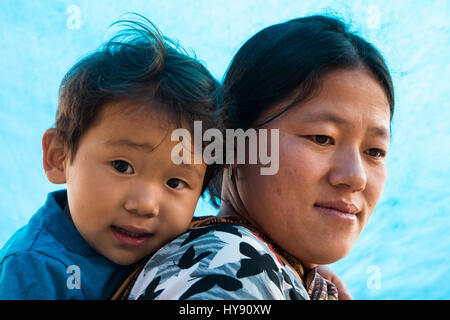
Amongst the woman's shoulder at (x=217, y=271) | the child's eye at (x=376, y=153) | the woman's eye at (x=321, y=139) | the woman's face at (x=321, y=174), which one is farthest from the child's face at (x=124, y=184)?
the child's eye at (x=376, y=153)

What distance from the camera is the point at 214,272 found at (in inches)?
34.0

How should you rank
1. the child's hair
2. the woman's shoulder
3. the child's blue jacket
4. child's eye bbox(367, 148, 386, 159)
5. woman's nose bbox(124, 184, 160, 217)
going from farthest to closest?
child's eye bbox(367, 148, 386, 159)
the child's hair
woman's nose bbox(124, 184, 160, 217)
the child's blue jacket
the woman's shoulder

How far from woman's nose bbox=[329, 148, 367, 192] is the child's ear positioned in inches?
30.4

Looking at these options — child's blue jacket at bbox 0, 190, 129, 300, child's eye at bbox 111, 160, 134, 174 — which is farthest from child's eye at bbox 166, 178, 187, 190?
child's blue jacket at bbox 0, 190, 129, 300

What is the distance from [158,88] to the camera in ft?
4.16

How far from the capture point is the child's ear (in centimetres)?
133

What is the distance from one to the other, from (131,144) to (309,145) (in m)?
0.48

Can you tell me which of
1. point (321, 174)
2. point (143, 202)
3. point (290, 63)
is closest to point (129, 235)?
point (143, 202)

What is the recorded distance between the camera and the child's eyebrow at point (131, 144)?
1158 mm

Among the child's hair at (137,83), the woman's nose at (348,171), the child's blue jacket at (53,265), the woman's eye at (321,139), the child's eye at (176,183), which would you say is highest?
the child's hair at (137,83)

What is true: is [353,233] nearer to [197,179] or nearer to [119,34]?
[197,179]

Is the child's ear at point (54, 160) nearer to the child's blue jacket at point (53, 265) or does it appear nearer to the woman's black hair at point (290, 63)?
the child's blue jacket at point (53, 265)

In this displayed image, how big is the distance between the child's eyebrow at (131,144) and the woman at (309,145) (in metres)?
0.24

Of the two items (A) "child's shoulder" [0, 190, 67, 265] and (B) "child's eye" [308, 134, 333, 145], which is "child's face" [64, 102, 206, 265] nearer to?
(A) "child's shoulder" [0, 190, 67, 265]
